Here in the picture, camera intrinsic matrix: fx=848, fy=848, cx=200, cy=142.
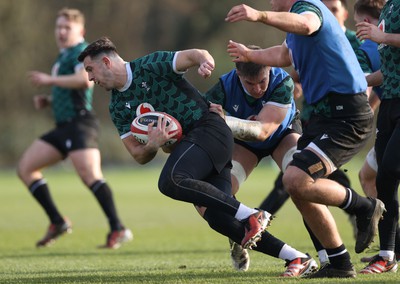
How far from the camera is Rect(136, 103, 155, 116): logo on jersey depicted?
629 cm

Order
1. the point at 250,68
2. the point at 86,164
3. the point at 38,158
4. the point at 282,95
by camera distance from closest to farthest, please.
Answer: the point at 250,68, the point at 282,95, the point at 86,164, the point at 38,158

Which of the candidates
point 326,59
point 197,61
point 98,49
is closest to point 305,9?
point 326,59

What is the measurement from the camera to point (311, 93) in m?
6.06

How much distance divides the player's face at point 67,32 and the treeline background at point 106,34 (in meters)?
24.3

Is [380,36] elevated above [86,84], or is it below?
above

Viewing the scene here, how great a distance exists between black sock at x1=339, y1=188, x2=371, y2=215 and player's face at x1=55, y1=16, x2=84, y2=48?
5.45 m

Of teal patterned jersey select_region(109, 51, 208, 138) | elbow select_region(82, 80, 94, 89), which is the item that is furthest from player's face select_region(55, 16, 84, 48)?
teal patterned jersey select_region(109, 51, 208, 138)

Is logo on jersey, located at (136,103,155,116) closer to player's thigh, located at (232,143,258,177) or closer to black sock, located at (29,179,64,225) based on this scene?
player's thigh, located at (232,143,258,177)

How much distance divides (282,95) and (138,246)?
3.69 meters

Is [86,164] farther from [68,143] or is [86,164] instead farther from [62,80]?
[62,80]

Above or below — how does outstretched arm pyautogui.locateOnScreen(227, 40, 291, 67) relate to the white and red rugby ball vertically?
above

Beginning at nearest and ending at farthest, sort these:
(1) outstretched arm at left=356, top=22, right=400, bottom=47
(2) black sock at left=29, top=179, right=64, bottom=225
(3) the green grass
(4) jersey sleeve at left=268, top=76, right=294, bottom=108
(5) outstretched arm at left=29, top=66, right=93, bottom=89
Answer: (1) outstretched arm at left=356, top=22, right=400, bottom=47, (3) the green grass, (4) jersey sleeve at left=268, top=76, right=294, bottom=108, (5) outstretched arm at left=29, top=66, right=93, bottom=89, (2) black sock at left=29, top=179, right=64, bottom=225

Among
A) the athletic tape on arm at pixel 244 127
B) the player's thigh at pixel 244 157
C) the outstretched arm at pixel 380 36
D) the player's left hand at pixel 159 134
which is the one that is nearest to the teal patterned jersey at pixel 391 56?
the outstretched arm at pixel 380 36

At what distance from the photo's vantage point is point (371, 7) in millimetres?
7395
